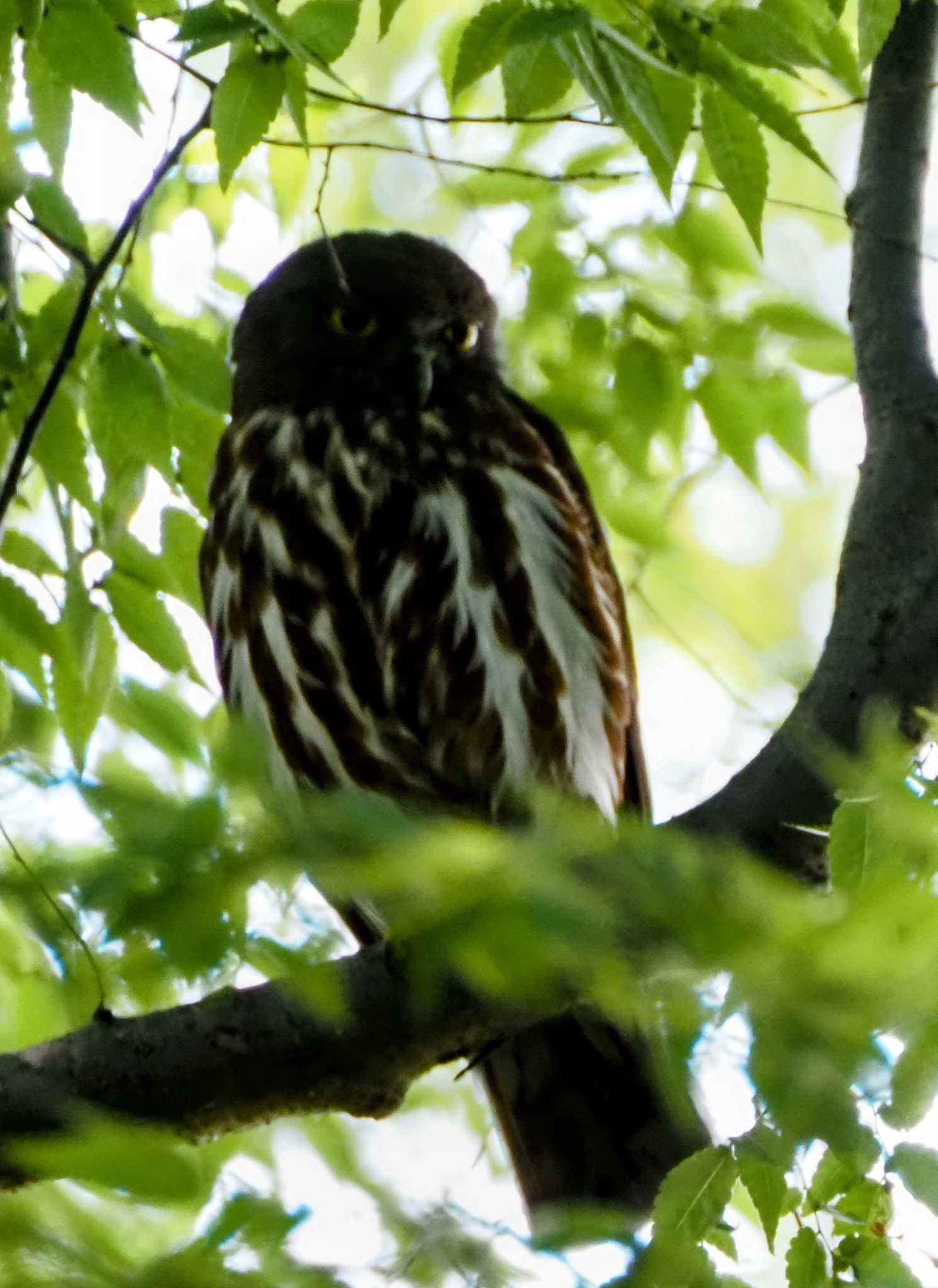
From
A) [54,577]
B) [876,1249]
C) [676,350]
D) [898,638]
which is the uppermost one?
[676,350]

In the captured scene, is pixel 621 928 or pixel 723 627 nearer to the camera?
pixel 621 928

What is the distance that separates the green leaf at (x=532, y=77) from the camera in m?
2.33

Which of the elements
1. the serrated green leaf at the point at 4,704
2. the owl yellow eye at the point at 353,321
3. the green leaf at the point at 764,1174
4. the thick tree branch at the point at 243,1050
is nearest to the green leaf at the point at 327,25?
the serrated green leaf at the point at 4,704

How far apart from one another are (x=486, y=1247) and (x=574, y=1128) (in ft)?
7.13

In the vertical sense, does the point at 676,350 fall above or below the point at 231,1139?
above

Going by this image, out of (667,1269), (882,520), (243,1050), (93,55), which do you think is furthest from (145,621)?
(667,1269)

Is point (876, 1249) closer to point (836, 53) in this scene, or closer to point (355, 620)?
point (836, 53)

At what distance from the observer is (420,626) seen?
3.25 metres

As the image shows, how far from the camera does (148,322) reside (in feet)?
8.30

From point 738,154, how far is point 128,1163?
1627 mm

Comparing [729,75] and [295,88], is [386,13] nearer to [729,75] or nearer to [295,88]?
[295,88]

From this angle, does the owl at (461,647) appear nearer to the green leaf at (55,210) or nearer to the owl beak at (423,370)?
the owl beak at (423,370)

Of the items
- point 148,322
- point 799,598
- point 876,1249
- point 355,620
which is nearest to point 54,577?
point 148,322

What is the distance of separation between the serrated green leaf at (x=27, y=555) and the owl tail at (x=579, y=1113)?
1.23 m
